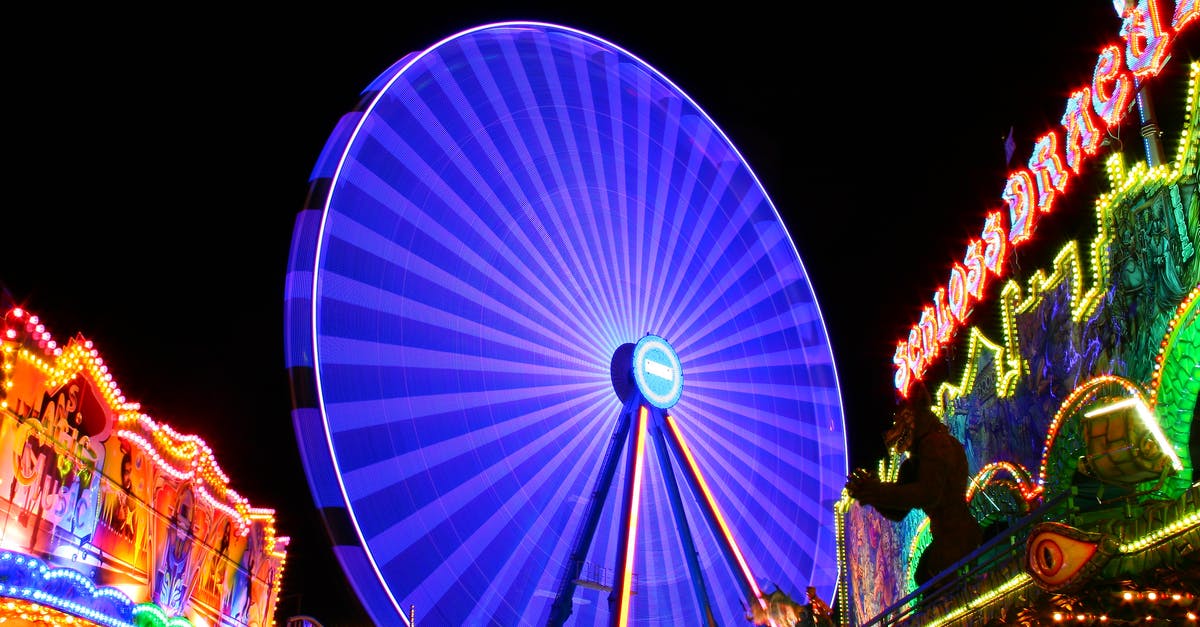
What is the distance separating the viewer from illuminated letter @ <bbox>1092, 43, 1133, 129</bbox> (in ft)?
25.4

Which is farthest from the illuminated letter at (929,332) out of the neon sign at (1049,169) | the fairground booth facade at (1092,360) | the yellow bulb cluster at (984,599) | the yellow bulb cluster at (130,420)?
the yellow bulb cluster at (130,420)

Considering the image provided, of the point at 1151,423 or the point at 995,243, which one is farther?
the point at 995,243

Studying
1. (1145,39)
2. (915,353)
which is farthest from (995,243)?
(1145,39)

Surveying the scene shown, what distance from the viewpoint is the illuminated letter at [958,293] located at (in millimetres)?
10636

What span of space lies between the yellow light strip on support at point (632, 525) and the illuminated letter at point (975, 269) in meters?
4.36

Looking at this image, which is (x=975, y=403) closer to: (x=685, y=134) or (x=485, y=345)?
(x=485, y=345)

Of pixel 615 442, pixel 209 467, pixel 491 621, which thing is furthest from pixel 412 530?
pixel 615 442

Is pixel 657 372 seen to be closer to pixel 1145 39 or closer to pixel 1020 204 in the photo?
pixel 1020 204

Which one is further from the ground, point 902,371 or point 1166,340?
point 902,371

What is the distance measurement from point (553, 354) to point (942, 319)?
4768 mm

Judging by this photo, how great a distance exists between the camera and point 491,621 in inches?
441

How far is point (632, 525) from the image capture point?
40.2ft

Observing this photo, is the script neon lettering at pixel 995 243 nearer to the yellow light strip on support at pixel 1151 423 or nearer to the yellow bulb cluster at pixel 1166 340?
the yellow bulb cluster at pixel 1166 340

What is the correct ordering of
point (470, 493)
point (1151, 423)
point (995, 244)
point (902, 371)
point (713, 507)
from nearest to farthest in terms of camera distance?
point (1151, 423) → point (995, 244) → point (470, 493) → point (902, 371) → point (713, 507)
